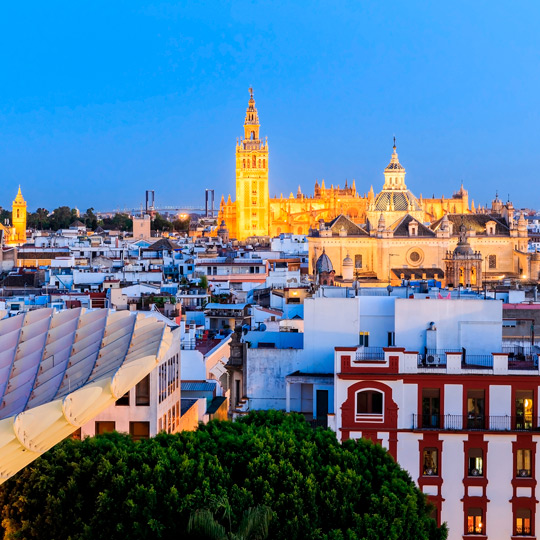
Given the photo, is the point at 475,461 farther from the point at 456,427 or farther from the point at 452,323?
the point at 452,323

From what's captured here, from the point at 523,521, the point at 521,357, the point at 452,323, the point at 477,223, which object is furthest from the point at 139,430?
the point at 477,223

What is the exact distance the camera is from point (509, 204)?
97.5 meters

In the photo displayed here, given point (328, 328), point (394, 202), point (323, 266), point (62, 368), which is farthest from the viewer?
point (394, 202)

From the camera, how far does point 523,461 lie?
2284 centimetres

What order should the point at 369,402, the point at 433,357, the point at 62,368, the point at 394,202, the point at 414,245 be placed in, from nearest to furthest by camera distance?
the point at 62,368, the point at 369,402, the point at 433,357, the point at 414,245, the point at 394,202

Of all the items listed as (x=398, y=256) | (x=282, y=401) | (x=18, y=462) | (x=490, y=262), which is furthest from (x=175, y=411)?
(x=490, y=262)

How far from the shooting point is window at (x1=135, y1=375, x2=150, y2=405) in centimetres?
2516

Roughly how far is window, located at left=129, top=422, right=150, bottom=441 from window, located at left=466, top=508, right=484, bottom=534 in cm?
687

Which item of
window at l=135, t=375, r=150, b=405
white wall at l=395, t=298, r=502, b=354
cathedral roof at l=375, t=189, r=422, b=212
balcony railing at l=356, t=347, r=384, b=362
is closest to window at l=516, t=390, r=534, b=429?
white wall at l=395, t=298, r=502, b=354

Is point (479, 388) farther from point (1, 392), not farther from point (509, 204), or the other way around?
point (509, 204)

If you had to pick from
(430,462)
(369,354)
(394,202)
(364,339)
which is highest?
(394,202)

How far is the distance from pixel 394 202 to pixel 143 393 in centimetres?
7615

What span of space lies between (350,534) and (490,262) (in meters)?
80.3

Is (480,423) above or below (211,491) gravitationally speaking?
above
